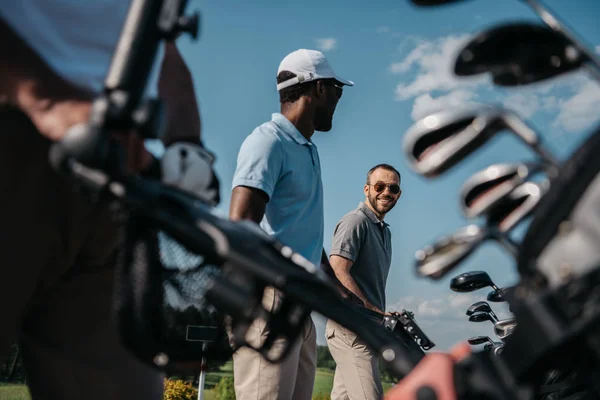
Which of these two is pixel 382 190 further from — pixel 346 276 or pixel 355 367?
pixel 355 367

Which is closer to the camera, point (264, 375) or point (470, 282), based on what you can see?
point (264, 375)

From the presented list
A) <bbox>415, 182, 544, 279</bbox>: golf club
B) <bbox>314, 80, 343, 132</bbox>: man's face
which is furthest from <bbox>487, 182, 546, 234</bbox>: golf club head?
<bbox>314, 80, 343, 132</bbox>: man's face

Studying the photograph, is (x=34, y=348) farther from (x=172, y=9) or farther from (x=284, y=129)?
(x=284, y=129)

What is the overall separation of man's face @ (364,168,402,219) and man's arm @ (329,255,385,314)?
3.02 feet

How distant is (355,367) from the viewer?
5039mm

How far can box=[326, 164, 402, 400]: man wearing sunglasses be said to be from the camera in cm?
499

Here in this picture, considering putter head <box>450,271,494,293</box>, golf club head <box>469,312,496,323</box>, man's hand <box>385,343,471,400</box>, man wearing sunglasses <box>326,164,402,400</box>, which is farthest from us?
golf club head <box>469,312,496,323</box>

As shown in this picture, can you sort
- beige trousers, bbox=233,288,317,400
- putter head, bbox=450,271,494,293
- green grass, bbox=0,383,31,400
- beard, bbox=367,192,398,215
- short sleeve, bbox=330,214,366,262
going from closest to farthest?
beige trousers, bbox=233,288,317,400, putter head, bbox=450,271,494,293, short sleeve, bbox=330,214,366,262, beard, bbox=367,192,398,215, green grass, bbox=0,383,31,400

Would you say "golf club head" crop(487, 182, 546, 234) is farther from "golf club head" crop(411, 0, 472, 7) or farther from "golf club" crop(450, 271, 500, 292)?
"golf club" crop(450, 271, 500, 292)

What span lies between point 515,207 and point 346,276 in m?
3.81

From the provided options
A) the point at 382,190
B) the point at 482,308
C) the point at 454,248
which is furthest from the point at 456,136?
the point at 482,308

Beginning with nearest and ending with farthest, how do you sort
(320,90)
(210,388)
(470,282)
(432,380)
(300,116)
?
(432,380), (300,116), (320,90), (470,282), (210,388)

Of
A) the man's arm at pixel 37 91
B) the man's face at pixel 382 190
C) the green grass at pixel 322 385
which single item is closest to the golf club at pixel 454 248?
the man's arm at pixel 37 91

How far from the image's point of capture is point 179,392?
10.5 metres
